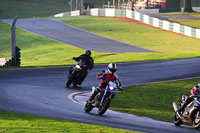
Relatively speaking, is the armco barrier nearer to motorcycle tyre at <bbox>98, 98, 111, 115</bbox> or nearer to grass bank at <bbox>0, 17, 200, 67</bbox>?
grass bank at <bbox>0, 17, 200, 67</bbox>

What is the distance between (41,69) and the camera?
28.2 m

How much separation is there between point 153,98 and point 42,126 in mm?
9225

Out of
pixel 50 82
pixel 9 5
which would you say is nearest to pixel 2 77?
pixel 50 82

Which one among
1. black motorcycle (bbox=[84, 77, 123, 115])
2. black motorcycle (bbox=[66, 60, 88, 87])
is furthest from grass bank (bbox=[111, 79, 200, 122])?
black motorcycle (bbox=[66, 60, 88, 87])

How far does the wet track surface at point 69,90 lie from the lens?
530 inches

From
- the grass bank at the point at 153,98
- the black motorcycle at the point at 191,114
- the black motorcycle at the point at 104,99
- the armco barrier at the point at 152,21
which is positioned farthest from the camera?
the armco barrier at the point at 152,21

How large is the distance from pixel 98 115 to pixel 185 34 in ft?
145

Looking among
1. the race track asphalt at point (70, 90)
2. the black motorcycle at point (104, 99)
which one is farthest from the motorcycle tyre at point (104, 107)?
the race track asphalt at point (70, 90)

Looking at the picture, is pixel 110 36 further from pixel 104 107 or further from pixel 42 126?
pixel 42 126

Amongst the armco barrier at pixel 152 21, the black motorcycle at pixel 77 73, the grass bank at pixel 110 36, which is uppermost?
the black motorcycle at pixel 77 73

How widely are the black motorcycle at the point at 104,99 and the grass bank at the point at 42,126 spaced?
2.25 m

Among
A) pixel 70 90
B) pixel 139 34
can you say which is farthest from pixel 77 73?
pixel 139 34

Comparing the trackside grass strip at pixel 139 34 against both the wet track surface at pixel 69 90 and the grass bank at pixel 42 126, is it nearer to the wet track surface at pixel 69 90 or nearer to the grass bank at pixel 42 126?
the wet track surface at pixel 69 90

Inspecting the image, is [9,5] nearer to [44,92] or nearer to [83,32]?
[83,32]
